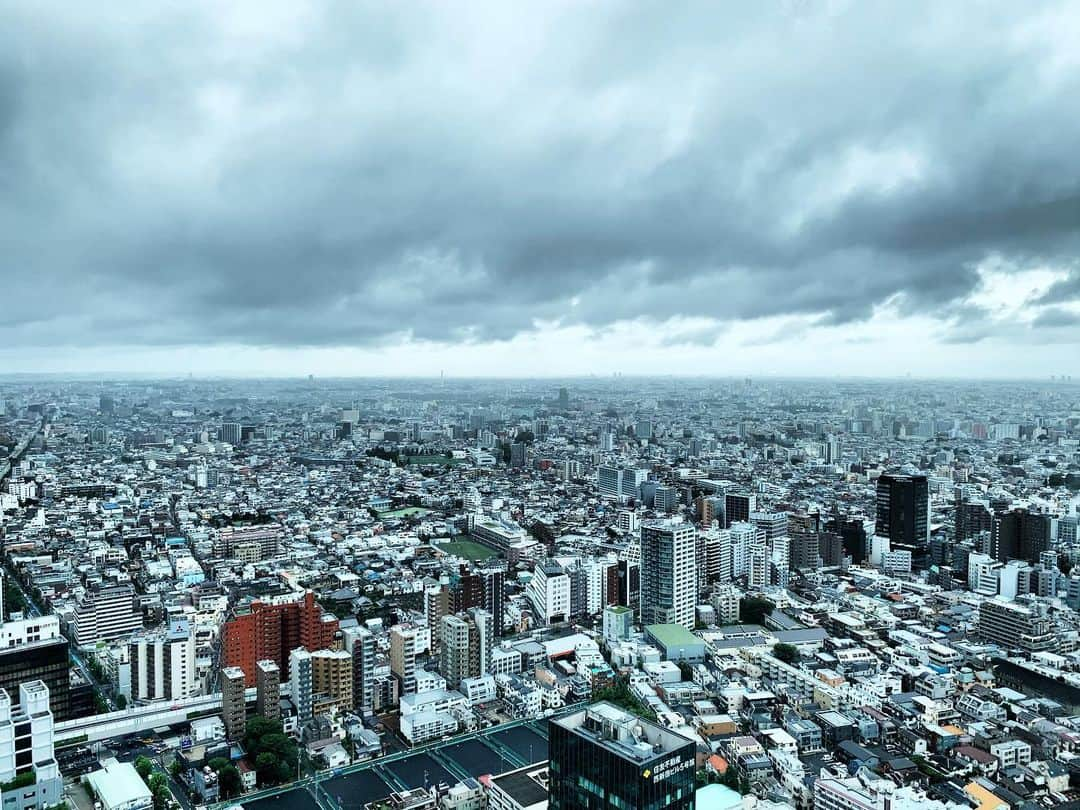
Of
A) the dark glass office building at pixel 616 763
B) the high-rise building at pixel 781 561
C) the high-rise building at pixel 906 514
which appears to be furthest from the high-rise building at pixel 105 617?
the high-rise building at pixel 906 514

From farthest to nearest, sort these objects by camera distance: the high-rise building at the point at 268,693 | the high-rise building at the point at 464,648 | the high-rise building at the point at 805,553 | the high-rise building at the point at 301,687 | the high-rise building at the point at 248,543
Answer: the high-rise building at the point at 248,543
the high-rise building at the point at 805,553
the high-rise building at the point at 464,648
the high-rise building at the point at 301,687
the high-rise building at the point at 268,693

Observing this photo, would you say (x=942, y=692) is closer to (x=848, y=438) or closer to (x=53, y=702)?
(x=53, y=702)

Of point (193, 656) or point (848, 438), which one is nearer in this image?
point (193, 656)

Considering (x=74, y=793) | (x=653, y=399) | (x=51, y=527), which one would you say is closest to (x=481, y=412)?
(x=653, y=399)

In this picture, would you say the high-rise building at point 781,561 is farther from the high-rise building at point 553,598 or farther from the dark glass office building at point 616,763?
the dark glass office building at point 616,763

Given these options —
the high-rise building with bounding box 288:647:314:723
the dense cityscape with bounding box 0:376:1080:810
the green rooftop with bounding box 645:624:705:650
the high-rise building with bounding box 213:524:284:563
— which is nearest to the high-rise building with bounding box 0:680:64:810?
the dense cityscape with bounding box 0:376:1080:810

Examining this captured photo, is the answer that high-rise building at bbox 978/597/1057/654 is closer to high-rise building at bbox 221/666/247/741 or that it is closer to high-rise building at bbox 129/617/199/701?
high-rise building at bbox 221/666/247/741
